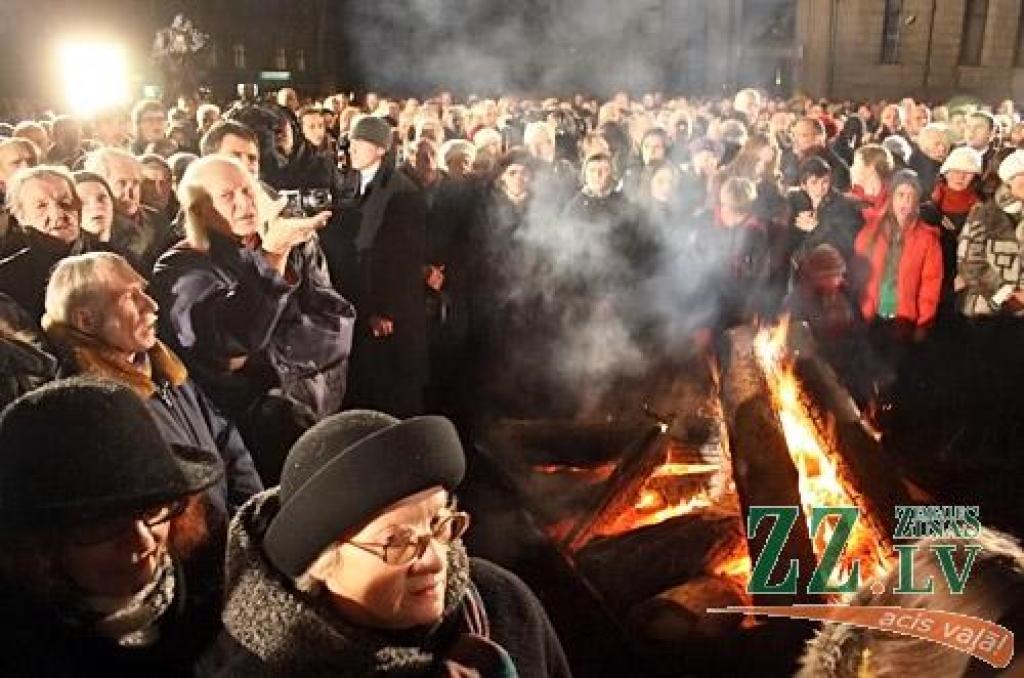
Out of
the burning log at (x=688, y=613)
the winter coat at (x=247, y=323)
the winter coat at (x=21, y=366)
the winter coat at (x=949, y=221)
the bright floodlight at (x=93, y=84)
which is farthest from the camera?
the bright floodlight at (x=93, y=84)

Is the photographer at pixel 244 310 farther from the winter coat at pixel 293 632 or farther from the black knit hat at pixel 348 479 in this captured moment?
the black knit hat at pixel 348 479

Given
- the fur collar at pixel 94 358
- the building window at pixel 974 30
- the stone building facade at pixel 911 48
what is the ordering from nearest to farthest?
the fur collar at pixel 94 358
the stone building facade at pixel 911 48
the building window at pixel 974 30

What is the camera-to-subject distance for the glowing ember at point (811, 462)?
14.3 ft

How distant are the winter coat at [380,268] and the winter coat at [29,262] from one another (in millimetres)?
2052

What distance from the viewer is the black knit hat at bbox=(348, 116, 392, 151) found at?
624 cm

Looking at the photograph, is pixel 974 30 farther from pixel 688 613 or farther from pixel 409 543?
pixel 409 543

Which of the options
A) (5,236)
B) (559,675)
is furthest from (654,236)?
(559,675)

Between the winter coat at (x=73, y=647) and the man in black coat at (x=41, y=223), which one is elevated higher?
the man in black coat at (x=41, y=223)

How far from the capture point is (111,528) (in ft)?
6.57

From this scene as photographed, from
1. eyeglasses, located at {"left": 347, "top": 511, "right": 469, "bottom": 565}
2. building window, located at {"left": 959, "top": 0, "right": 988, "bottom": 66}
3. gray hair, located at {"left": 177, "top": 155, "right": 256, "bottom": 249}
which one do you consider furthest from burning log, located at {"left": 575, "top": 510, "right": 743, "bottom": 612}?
building window, located at {"left": 959, "top": 0, "right": 988, "bottom": 66}

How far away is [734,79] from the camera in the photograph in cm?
3566

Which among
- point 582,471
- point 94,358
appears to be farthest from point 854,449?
point 94,358

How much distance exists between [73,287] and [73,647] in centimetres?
159

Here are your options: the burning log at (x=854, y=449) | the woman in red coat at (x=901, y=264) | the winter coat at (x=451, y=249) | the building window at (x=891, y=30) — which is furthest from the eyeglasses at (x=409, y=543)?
the building window at (x=891, y=30)
